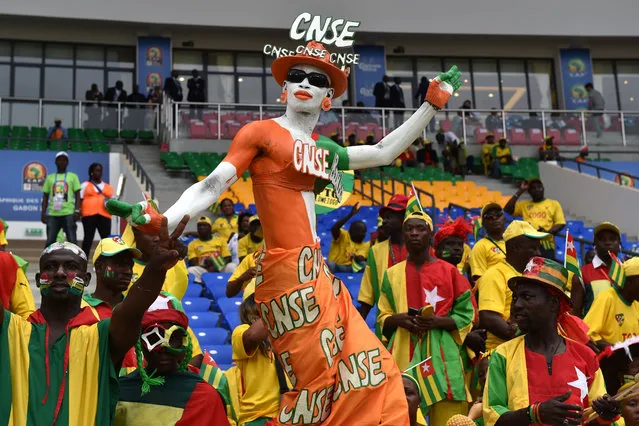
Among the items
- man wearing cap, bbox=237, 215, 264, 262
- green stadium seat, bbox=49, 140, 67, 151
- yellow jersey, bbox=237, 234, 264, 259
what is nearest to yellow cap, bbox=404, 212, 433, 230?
man wearing cap, bbox=237, 215, 264, 262

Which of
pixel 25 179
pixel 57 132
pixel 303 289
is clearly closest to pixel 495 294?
pixel 303 289

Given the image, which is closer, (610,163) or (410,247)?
(410,247)

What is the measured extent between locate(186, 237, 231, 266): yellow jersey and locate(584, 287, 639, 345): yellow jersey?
19.3 feet

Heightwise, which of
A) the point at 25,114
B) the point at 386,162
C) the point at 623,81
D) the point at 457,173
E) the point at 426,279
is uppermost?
the point at 623,81

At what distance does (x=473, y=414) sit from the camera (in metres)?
4.63

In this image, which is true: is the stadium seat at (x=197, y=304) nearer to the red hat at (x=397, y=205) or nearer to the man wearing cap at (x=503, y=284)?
the red hat at (x=397, y=205)

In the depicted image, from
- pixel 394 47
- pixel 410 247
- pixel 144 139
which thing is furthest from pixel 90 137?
pixel 410 247

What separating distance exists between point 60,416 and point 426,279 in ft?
8.97

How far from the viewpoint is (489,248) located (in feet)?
22.9

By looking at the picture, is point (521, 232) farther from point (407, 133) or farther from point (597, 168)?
point (597, 168)

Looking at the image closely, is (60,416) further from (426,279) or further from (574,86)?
(574,86)

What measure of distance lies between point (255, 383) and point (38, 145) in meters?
13.8

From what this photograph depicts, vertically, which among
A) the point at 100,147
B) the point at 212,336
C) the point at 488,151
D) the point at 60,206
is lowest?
the point at 212,336

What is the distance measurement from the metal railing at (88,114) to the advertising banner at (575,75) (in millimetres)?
11953
